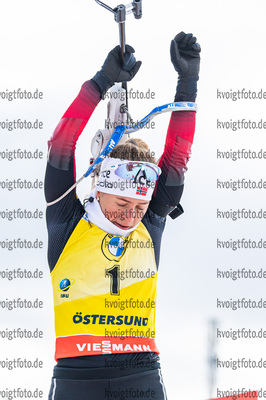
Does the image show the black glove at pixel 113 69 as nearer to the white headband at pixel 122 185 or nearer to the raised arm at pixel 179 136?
the raised arm at pixel 179 136

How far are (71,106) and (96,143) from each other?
500mm

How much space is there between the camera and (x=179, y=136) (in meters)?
4.38

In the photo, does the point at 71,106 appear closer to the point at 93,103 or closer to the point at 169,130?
the point at 93,103

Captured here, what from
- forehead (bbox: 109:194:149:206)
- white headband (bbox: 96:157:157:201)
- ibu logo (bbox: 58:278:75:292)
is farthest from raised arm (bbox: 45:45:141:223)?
ibu logo (bbox: 58:278:75:292)

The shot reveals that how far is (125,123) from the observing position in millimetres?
4539

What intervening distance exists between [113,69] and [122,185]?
2.51ft

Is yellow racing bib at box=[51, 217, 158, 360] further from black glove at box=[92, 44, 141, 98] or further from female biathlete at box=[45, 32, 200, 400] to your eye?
black glove at box=[92, 44, 141, 98]

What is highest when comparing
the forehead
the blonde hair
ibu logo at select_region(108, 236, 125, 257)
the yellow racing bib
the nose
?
the blonde hair

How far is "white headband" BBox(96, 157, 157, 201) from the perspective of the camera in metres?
4.10

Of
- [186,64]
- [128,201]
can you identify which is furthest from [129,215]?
[186,64]

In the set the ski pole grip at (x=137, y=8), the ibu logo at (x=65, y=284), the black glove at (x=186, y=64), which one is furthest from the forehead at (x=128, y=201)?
the ski pole grip at (x=137, y=8)

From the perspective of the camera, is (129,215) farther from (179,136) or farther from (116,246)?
(179,136)

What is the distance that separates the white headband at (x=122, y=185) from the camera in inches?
161

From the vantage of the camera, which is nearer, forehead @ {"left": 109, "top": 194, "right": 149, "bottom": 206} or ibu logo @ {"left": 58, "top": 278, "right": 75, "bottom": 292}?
ibu logo @ {"left": 58, "top": 278, "right": 75, "bottom": 292}
